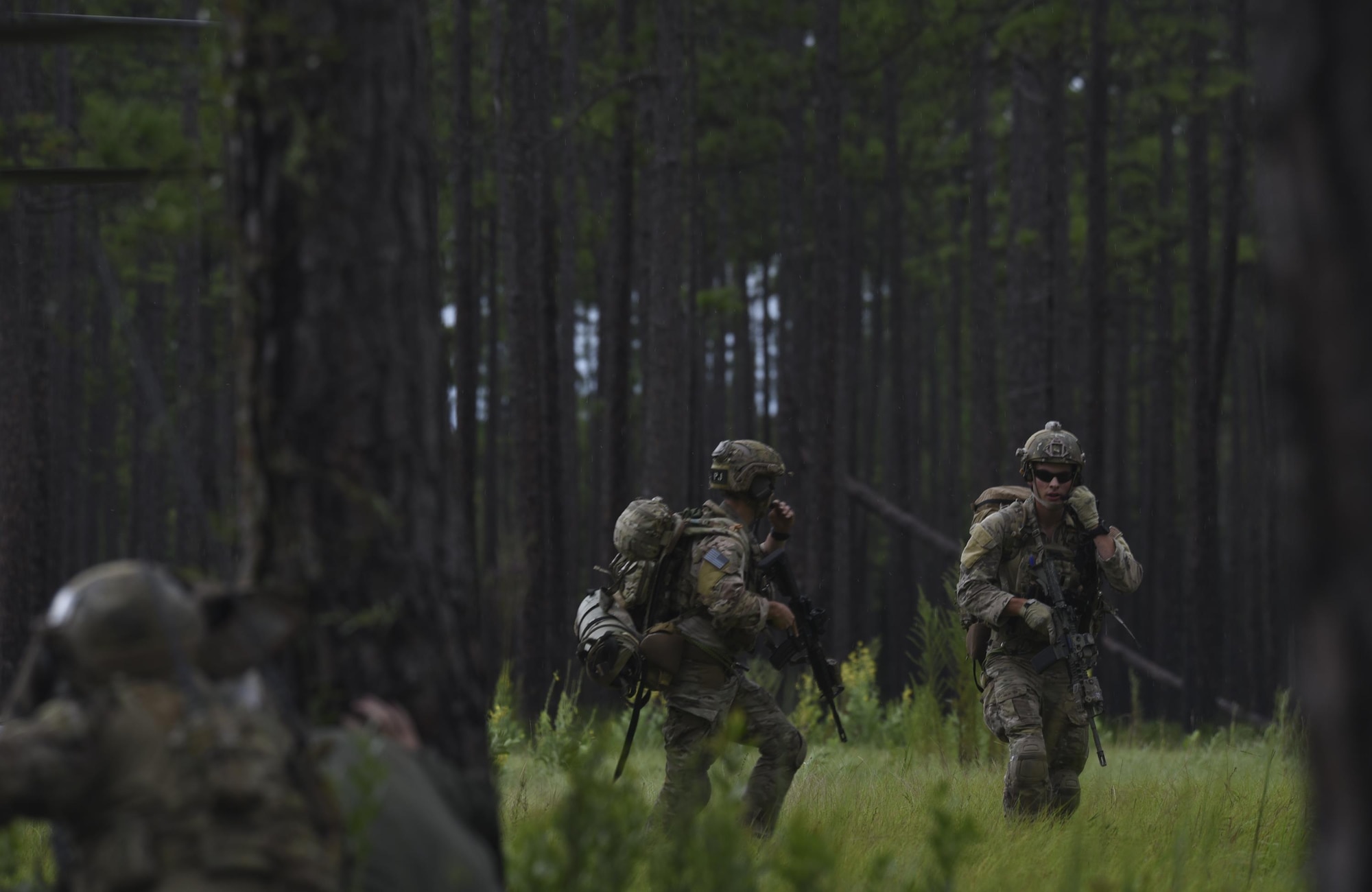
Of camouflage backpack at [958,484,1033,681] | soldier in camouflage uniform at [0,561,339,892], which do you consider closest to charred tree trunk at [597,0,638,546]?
camouflage backpack at [958,484,1033,681]

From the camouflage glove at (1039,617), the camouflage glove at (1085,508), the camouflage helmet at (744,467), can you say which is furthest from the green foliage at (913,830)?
the camouflage glove at (1085,508)

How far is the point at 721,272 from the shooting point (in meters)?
27.2

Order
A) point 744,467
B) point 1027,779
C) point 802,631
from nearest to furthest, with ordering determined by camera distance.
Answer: point 1027,779
point 744,467
point 802,631

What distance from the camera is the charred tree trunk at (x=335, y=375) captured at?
9.81ft

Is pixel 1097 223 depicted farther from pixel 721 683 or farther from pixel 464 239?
pixel 721 683

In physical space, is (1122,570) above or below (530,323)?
below

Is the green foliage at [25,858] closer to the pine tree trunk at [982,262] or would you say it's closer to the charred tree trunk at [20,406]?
the charred tree trunk at [20,406]

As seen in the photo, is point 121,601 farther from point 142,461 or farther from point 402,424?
point 142,461

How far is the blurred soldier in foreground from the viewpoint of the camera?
2600 mm

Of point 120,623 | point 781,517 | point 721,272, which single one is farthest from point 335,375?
point 721,272

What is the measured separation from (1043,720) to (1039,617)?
70cm

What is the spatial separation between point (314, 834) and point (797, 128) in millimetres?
19143

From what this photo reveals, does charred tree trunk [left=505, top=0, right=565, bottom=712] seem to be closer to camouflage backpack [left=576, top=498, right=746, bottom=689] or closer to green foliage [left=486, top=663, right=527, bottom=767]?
green foliage [left=486, top=663, right=527, bottom=767]

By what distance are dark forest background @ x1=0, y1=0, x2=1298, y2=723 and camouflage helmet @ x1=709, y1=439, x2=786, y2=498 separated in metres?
1.23
